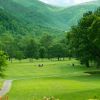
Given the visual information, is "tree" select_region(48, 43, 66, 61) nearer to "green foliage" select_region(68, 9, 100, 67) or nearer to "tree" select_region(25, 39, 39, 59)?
"tree" select_region(25, 39, 39, 59)

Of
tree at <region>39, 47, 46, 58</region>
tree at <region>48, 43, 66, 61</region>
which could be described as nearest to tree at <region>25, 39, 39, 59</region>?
tree at <region>39, 47, 46, 58</region>

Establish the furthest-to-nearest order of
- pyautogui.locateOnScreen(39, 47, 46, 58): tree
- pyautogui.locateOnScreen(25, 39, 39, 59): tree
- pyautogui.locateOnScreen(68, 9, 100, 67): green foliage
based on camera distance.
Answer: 1. pyautogui.locateOnScreen(39, 47, 46, 58): tree
2. pyautogui.locateOnScreen(25, 39, 39, 59): tree
3. pyautogui.locateOnScreen(68, 9, 100, 67): green foliage

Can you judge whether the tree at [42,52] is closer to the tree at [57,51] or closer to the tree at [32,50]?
the tree at [32,50]

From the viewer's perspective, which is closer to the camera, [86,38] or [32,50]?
[86,38]

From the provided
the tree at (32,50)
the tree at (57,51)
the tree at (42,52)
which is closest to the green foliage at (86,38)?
the tree at (32,50)

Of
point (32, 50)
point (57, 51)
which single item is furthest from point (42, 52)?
point (57, 51)

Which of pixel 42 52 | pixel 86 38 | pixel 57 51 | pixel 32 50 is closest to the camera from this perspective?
pixel 86 38

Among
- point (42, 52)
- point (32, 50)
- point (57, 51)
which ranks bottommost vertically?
point (42, 52)

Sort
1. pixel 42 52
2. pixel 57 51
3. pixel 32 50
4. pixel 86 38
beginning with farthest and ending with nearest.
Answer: pixel 42 52
pixel 57 51
pixel 32 50
pixel 86 38

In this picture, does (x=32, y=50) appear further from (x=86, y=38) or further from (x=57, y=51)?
(x=86, y=38)

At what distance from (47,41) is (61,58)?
19.8 metres

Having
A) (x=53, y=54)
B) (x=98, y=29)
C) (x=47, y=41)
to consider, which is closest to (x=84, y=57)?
(x=98, y=29)

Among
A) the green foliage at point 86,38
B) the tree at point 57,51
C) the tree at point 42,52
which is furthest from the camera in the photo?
the tree at point 42,52

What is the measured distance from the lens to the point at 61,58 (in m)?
157
